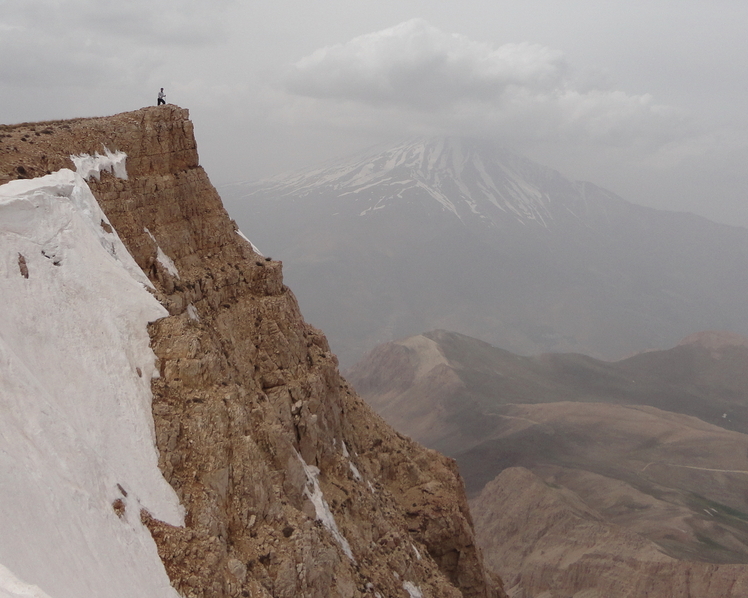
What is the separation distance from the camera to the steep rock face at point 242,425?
1439cm

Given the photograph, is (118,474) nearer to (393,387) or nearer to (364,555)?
(364,555)

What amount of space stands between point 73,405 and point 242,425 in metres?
4.14

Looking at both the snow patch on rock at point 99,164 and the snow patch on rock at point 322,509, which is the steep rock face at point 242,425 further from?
the snow patch on rock at point 99,164

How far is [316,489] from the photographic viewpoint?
64.0 ft

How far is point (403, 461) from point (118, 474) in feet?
57.9

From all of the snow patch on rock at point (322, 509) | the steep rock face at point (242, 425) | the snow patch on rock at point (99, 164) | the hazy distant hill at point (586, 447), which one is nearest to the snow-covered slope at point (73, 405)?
the steep rock face at point (242, 425)

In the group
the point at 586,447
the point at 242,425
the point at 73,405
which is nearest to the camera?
the point at 73,405

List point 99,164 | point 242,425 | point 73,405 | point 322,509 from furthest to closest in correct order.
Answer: point 99,164, point 322,509, point 242,425, point 73,405

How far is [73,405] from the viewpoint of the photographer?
1325 centimetres

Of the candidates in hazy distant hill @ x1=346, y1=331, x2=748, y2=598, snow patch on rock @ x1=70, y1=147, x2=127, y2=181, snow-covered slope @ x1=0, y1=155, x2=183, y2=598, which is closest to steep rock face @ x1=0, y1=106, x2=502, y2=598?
snow patch on rock @ x1=70, y1=147, x2=127, y2=181

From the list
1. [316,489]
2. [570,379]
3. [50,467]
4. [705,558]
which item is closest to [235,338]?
[316,489]

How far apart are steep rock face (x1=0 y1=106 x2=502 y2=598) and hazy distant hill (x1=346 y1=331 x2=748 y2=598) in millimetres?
38143

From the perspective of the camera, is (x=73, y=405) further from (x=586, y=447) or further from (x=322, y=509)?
(x=586, y=447)

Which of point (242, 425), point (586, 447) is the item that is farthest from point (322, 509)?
point (586, 447)
